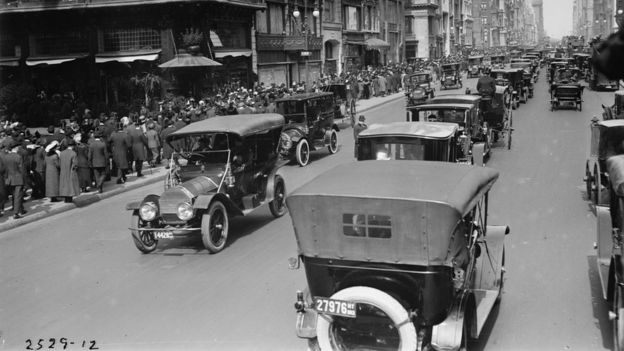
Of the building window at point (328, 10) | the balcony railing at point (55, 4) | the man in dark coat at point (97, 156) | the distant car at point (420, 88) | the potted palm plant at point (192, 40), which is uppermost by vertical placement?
the building window at point (328, 10)

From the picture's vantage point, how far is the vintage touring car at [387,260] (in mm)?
5551

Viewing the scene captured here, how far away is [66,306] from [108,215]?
5.56 meters

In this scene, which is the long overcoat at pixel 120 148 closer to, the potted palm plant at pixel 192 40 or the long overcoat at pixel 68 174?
the long overcoat at pixel 68 174

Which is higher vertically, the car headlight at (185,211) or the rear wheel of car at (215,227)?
the car headlight at (185,211)

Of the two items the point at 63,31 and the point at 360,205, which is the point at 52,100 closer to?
the point at 63,31

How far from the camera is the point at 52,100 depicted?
28.1 metres

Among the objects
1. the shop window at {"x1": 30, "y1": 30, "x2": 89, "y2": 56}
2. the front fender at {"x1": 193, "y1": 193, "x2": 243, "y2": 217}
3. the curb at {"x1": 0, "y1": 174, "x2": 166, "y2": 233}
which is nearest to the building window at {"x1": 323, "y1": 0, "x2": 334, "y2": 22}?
the shop window at {"x1": 30, "y1": 30, "x2": 89, "y2": 56}

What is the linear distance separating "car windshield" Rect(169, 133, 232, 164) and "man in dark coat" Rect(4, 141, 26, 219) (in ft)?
11.8

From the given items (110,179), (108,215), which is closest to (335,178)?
(108,215)

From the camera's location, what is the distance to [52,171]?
564 inches

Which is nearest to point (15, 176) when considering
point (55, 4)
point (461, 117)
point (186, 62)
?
point (461, 117)

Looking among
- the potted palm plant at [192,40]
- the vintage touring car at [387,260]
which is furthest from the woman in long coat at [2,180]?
the potted palm plant at [192,40]

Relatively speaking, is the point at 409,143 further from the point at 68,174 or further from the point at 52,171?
the point at 52,171

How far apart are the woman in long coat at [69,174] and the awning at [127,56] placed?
48.3ft
